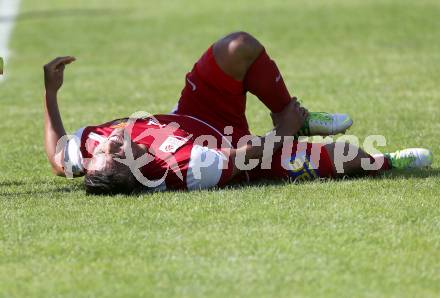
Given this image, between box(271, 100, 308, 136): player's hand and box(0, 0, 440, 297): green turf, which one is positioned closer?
box(0, 0, 440, 297): green turf

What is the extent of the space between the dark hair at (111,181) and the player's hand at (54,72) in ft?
2.86

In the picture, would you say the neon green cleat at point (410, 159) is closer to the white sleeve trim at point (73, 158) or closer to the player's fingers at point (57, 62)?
the white sleeve trim at point (73, 158)

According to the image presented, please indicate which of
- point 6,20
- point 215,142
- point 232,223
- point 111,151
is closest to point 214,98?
point 215,142

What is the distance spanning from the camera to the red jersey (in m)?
6.55

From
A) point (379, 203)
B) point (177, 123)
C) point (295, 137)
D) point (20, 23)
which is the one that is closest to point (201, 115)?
point (177, 123)

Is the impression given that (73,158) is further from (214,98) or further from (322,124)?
(322,124)

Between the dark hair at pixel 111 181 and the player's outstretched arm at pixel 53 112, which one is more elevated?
the player's outstretched arm at pixel 53 112

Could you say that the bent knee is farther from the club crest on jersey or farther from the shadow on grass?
the shadow on grass

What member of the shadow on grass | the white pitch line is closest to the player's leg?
the shadow on grass

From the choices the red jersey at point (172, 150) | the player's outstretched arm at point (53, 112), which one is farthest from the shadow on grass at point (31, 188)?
the red jersey at point (172, 150)

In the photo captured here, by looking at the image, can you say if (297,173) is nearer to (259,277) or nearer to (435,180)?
(435,180)

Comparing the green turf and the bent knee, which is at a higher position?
the bent knee

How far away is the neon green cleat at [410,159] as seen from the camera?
7.27 meters

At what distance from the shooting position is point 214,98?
695 centimetres
